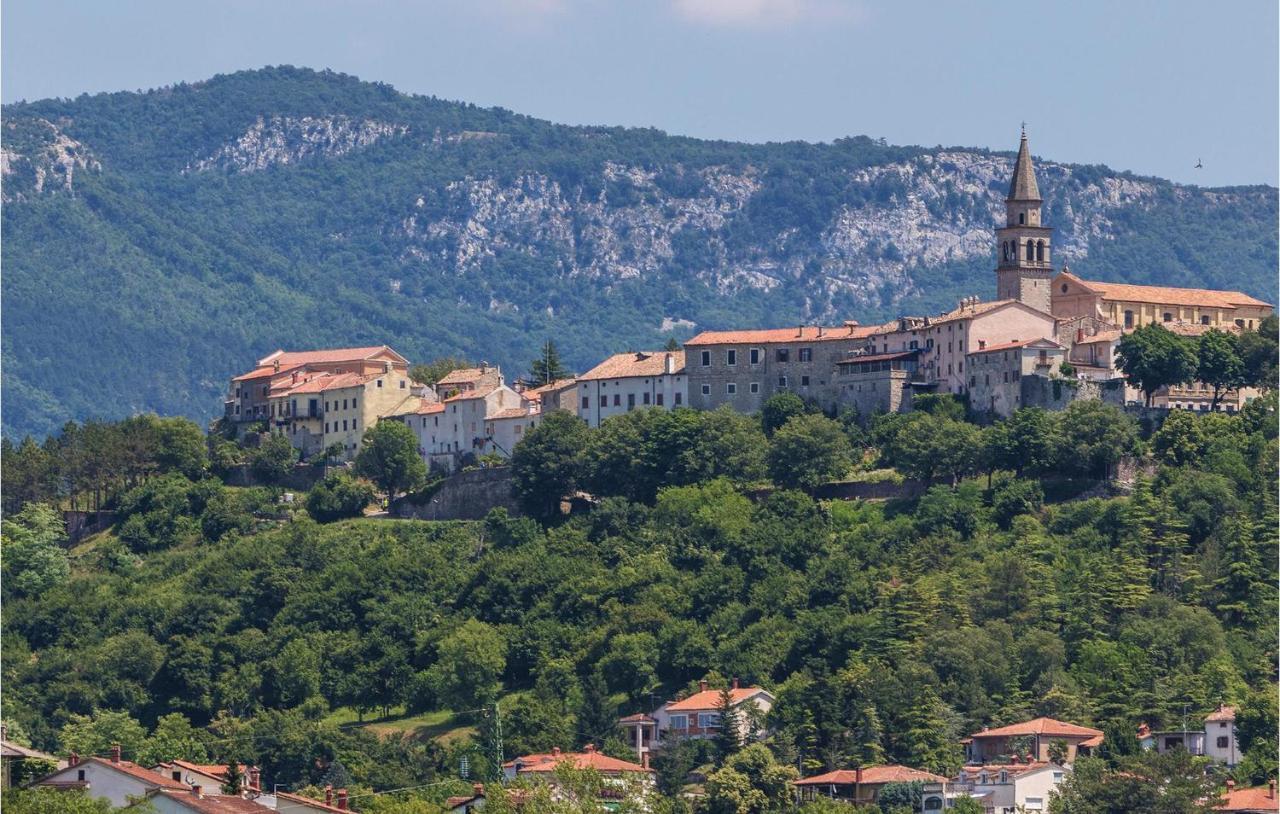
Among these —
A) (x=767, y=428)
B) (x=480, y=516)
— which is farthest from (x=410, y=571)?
(x=767, y=428)

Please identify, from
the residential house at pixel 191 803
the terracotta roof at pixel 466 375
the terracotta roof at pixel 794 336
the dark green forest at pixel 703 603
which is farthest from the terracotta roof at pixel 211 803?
the terracotta roof at pixel 466 375

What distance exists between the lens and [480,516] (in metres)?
118

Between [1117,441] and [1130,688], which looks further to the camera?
[1117,441]

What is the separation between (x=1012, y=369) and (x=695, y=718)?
24.6m

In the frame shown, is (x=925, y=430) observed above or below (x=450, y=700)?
above

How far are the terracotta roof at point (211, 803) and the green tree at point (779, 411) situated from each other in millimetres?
51585

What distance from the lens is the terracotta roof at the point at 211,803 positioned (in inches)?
2397

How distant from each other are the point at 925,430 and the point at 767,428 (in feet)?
28.2

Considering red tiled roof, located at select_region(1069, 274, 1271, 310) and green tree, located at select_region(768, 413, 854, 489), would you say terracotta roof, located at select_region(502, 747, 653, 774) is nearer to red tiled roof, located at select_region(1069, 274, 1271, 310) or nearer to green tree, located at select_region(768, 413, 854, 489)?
green tree, located at select_region(768, 413, 854, 489)

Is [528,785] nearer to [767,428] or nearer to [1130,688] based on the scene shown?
[1130,688]

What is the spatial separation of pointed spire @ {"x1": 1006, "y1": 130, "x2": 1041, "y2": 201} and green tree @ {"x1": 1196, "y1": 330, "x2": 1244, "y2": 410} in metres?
11.5

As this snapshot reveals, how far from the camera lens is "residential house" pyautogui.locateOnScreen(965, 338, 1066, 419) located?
111438 mm

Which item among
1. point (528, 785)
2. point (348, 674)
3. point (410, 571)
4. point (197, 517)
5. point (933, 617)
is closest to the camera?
point (528, 785)

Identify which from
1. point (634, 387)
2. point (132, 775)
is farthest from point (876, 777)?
point (634, 387)
